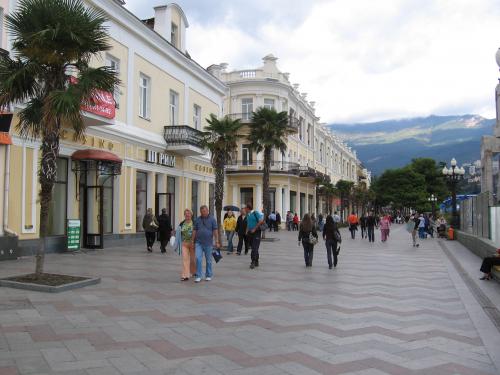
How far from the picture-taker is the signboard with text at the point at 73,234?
17.1 meters

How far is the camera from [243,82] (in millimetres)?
44469

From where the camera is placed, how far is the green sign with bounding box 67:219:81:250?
1708 cm

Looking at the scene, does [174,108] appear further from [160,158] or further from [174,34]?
[174,34]

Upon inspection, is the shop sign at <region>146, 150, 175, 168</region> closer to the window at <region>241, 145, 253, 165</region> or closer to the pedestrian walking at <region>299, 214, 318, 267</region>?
the pedestrian walking at <region>299, 214, 318, 267</region>

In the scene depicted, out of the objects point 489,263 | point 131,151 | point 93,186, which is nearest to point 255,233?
point 489,263

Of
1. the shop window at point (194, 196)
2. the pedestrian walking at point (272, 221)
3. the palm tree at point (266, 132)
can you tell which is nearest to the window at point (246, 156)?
the pedestrian walking at point (272, 221)

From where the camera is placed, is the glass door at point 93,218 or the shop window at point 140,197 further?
the shop window at point 140,197

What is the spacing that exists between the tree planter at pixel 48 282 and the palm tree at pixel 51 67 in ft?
0.95

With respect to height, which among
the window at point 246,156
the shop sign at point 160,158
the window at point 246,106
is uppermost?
the window at point 246,106

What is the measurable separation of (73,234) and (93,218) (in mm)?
2426

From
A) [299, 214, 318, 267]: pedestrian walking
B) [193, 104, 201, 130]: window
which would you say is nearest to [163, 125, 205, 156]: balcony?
[193, 104, 201, 130]: window

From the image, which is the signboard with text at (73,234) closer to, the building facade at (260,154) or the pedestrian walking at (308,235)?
the pedestrian walking at (308,235)

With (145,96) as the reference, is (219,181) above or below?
below

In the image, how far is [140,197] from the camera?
939 inches
